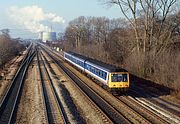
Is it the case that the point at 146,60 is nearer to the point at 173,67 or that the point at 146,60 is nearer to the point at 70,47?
the point at 173,67

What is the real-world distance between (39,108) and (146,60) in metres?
18.7

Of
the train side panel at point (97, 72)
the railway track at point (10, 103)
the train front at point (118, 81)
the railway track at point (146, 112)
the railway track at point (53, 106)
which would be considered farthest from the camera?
the train side panel at point (97, 72)

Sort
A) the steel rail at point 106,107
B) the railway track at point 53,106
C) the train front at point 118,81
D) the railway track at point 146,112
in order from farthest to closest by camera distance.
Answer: the train front at point 118,81, the railway track at point 53,106, the steel rail at point 106,107, the railway track at point 146,112

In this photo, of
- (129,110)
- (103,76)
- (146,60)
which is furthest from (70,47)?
(129,110)

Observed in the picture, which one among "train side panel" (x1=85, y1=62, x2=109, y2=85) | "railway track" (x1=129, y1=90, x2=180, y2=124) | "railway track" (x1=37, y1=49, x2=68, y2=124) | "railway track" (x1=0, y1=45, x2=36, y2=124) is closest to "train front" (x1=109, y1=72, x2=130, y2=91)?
"train side panel" (x1=85, y1=62, x2=109, y2=85)

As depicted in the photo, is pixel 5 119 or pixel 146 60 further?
pixel 146 60

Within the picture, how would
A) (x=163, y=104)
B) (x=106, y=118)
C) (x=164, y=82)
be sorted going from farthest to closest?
(x=164, y=82)
(x=163, y=104)
(x=106, y=118)

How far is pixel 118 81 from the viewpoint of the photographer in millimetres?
28562

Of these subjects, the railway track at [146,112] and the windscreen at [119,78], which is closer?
the railway track at [146,112]

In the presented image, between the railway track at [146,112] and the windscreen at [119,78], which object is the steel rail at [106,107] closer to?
the railway track at [146,112]

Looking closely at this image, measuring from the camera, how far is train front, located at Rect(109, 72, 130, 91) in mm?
28500

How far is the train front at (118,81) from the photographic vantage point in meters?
28.5

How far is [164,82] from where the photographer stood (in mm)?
33656

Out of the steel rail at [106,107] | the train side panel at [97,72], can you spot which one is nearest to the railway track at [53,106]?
the steel rail at [106,107]
